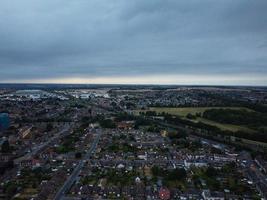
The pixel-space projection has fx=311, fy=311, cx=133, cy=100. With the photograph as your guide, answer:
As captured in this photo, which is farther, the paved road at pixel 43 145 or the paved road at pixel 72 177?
the paved road at pixel 43 145

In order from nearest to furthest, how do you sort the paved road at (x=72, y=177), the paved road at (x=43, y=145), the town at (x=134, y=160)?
the paved road at (x=72, y=177) < the town at (x=134, y=160) < the paved road at (x=43, y=145)

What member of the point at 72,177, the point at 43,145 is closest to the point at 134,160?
the point at 72,177

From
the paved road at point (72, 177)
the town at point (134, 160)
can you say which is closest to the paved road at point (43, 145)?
the town at point (134, 160)

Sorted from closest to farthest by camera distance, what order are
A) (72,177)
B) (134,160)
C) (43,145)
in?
(72,177) < (134,160) < (43,145)

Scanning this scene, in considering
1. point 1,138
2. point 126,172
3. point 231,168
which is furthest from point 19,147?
point 231,168

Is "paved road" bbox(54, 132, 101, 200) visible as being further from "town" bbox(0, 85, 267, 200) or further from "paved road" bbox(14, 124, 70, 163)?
"paved road" bbox(14, 124, 70, 163)

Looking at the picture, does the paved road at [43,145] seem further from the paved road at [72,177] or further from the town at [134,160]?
the paved road at [72,177]

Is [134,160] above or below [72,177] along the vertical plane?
below

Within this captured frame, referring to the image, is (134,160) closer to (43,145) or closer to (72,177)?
(72,177)

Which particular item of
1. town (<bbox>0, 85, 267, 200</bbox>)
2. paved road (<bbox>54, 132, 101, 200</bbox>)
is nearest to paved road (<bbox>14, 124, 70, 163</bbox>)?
town (<bbox>0, 85, 267, 200</bbox>)

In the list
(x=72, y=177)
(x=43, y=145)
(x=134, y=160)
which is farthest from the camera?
(x=43, y=145)

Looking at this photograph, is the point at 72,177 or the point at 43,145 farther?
the point at 43,145
